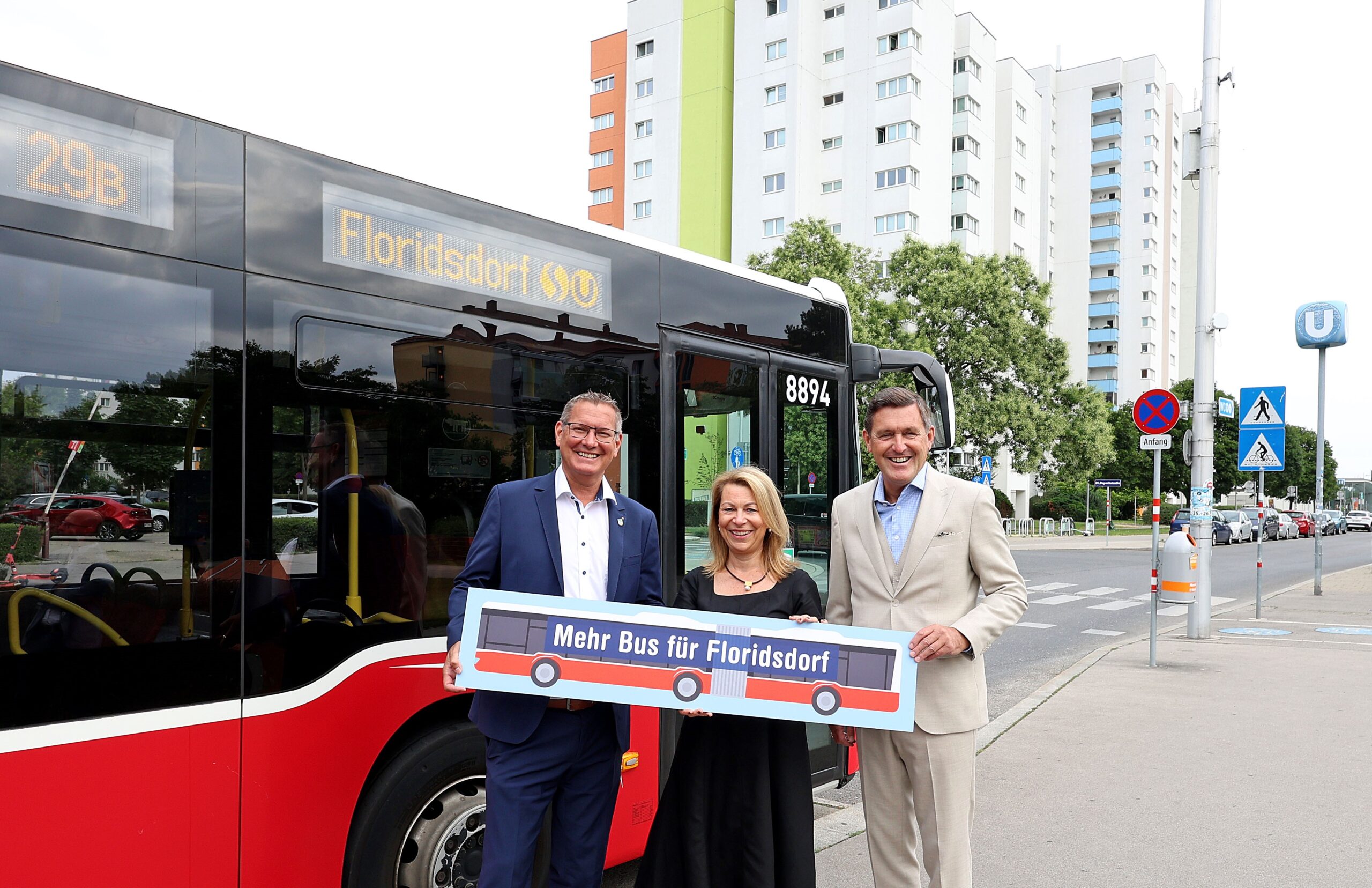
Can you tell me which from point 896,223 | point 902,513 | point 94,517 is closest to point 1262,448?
point 902,513

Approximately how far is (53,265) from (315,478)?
91cm

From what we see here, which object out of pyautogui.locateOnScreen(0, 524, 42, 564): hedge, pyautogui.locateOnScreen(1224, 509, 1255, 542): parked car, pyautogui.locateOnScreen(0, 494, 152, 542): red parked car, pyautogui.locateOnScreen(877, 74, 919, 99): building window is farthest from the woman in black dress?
pyautogui.locateOnScreen(877, 74, 919, 99): building window

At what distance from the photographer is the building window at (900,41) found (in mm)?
46250

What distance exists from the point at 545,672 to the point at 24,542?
137 centimetres

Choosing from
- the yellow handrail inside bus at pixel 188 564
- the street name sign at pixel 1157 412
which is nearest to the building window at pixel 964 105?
the street name sign at pixel 1157 412

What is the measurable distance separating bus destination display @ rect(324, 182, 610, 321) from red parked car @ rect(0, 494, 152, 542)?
38.8 inches

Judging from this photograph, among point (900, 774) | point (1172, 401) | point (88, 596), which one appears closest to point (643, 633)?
point (900, 774)

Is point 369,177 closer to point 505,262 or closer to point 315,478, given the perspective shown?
point 505,262

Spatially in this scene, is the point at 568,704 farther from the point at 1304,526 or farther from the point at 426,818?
the point at 1304,526

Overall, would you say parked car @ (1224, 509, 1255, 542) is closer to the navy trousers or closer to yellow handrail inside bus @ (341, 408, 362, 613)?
the navy trousers

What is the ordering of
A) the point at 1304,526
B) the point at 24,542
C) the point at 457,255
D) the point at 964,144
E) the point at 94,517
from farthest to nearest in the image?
the point at 1304,526, the point at 964,144, the point at 457,255, the point at 94,517, the point at 24,542

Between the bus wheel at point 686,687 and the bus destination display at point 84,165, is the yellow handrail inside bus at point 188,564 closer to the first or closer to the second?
the bus destination display at point 84,165

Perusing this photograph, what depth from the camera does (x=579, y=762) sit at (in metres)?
3.06

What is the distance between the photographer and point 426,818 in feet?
11.4
